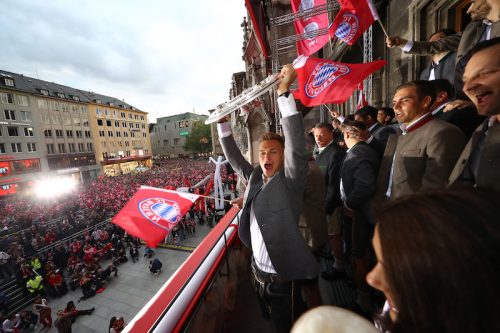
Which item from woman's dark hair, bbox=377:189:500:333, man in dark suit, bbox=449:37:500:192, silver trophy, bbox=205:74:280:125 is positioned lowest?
woman's dark hair, bbox=377:189:500:333

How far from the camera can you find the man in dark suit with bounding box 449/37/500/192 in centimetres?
139

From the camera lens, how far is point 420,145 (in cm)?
209

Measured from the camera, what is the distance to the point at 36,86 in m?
41.5

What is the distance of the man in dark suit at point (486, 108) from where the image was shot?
4.58 feet

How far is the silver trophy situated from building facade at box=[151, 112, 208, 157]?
3049 inches

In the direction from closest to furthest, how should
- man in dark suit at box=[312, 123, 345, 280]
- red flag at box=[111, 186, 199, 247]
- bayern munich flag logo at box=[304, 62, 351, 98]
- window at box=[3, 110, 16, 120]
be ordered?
man in dark suit at box=[312, 123, 345, 280]
red flag at box=[111, 186, 199, 247]
bayern munich flag logo at box=[304, 62, 351, 98]
window at box=[3, 110, 16, 120]

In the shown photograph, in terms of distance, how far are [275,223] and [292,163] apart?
60cm

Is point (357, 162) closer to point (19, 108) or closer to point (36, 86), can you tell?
point (19, 108)

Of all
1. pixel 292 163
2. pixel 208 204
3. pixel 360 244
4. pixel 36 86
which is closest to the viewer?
pixel 292 163

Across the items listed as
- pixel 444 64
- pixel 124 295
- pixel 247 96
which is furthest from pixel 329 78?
pixel 124 295

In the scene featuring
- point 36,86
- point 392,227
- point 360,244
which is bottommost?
point 360,244

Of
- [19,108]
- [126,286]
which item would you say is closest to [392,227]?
[126,286]

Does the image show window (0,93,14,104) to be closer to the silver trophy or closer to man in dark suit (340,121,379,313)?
the silver trophy

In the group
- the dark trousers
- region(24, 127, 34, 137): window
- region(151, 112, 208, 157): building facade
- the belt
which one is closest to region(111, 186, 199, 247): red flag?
the belt
